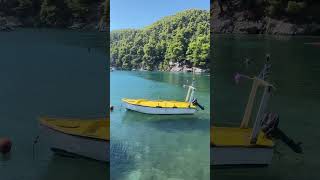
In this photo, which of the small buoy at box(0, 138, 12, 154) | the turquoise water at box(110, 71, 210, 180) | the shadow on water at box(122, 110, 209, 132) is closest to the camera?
the small buoy at box(0, 138, 12, 154)

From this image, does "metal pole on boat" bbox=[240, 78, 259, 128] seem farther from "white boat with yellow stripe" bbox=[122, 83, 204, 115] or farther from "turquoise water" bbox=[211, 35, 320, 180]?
"white boat with yellow stripe" bbox=[122, 83, 204, 115]

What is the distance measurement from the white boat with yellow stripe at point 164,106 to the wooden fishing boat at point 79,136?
1637 mm

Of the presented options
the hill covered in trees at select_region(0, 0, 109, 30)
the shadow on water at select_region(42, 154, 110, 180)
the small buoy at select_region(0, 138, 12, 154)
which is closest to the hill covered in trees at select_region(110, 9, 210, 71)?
the hill covered in trees at select_region(0, 0, 109, 30)

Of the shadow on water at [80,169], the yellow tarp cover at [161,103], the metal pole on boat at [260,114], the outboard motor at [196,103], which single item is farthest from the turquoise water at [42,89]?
the outboard motor at [196,103]

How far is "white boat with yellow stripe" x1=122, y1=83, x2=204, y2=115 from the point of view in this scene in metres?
5.88

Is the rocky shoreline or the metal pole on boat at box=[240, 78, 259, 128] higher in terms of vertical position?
the rocky shoreline

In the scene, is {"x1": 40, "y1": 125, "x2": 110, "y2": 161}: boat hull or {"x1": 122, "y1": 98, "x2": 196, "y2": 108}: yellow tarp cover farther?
{"x1": 122, "y1": 98, "x2": 196, "y2": 108}: yellow tarp cover

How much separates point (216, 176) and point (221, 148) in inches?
10.9

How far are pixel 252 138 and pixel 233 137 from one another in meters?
0.20

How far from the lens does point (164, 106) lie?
6152mm

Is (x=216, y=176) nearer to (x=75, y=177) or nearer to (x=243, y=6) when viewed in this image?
(x=75, y=177)

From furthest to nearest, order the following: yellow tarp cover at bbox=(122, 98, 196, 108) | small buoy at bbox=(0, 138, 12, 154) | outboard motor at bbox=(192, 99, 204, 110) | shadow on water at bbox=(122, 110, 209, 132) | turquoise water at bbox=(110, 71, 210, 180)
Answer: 1. yellow tarp cover at bbox=(122, 98, 196, 108)
2. outboard motor at bbox=(192, 99, 204, 110)
3. shadow on water at bbox=(122, 110, 209, 132)
4. turquoise water at bbox=(110, 71, 210, 180)
5. small buoy at bbox=(0, 138, 12, 154)

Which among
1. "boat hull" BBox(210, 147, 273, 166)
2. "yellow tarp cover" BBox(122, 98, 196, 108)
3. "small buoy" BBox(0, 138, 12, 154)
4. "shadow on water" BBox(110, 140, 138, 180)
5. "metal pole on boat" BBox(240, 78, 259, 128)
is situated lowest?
"shadow on water" BBox(110, 140, 138, 180)

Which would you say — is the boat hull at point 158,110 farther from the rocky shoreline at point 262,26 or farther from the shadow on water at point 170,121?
the rocky shoreline at point 262,26
